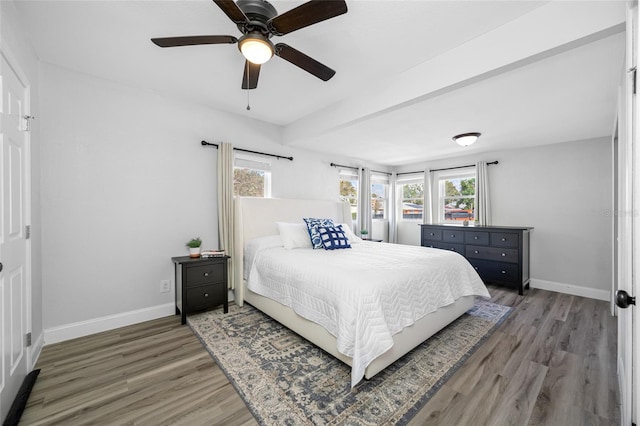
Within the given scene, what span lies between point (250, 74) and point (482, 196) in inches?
179

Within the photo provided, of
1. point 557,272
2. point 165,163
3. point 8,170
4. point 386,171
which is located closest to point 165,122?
point 165,163

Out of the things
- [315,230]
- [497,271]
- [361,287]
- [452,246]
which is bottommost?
[497,271]

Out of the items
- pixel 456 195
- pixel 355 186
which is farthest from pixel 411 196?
pixel 355 186

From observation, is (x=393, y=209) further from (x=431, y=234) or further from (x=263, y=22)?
(x=263, y=22)

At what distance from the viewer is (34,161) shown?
2162 millimetres

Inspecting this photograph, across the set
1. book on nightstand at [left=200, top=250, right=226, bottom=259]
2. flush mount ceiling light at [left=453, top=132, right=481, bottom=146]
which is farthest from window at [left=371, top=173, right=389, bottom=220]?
book on nightstand at [left=200, top=250, right=226, bottom=259]

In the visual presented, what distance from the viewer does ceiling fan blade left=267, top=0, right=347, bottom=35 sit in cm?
130

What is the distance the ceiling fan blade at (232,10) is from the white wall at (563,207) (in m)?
4.93

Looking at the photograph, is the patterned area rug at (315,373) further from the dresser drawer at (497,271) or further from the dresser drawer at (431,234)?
the dresser drawer at (431,234)

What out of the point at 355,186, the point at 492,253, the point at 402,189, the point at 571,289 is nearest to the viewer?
the point at 571,289

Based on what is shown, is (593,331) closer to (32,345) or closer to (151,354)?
(151,354)

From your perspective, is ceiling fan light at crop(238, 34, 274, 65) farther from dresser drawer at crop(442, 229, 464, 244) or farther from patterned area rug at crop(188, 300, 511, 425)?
dresser drawer at crop(442, 229, 464, 244)

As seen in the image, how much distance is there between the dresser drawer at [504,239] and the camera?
157 inches

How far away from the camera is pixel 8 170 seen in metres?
1.60
